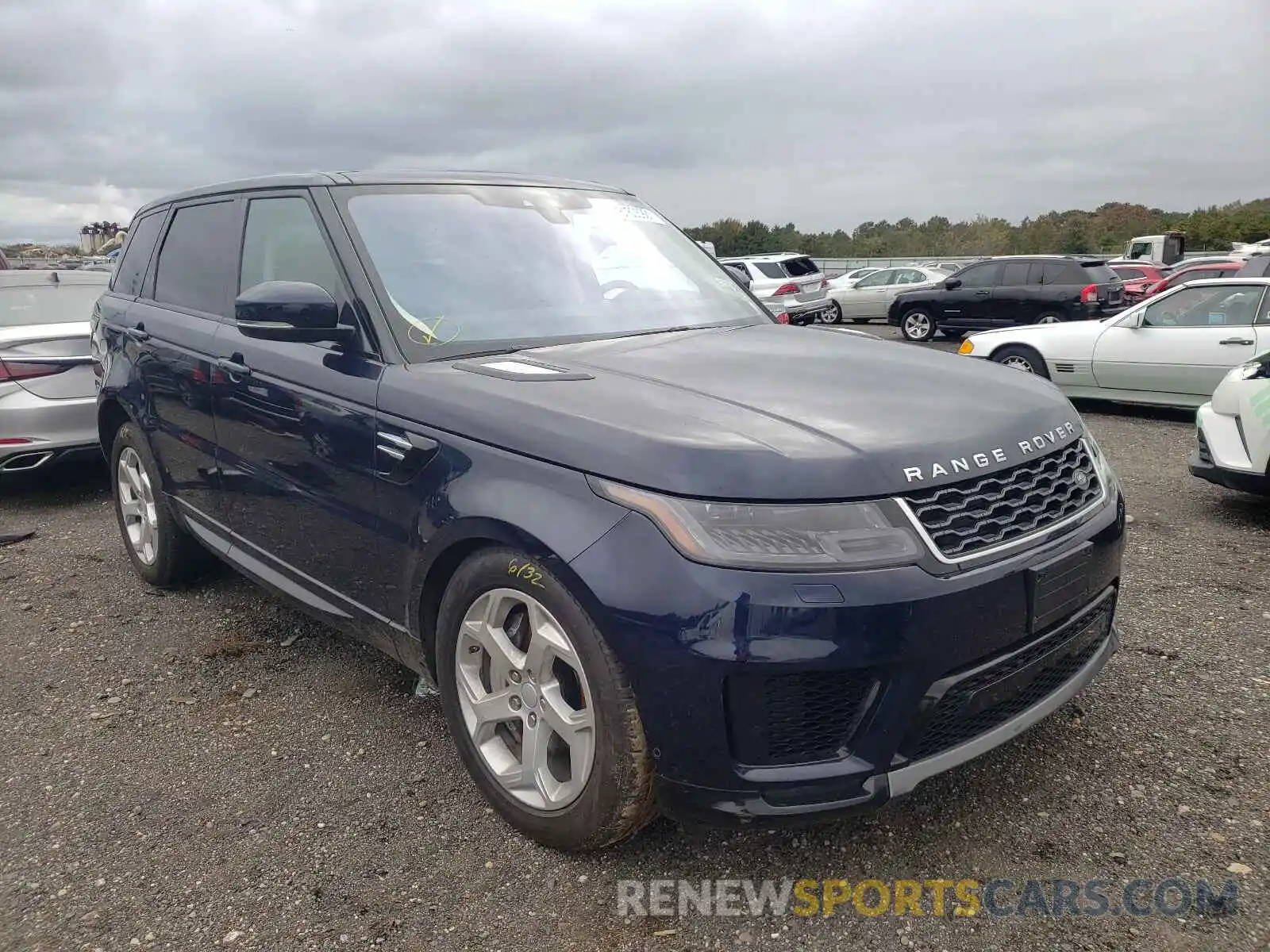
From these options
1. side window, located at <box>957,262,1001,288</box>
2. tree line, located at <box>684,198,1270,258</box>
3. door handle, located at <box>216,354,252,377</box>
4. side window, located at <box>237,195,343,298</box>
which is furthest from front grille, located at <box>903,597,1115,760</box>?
tree line, located at <box>684,198,1270,258</box>

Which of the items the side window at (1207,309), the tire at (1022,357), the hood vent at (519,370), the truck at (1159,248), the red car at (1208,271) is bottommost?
the tire at (1022,357)

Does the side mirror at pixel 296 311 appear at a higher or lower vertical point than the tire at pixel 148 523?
higher

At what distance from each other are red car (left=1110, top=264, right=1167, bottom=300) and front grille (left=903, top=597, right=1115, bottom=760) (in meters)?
21.5

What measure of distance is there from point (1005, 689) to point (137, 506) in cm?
413

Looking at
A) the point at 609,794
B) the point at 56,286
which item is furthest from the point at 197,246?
the point at 56,286

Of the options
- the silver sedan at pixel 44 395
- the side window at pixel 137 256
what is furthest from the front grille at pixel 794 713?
the silver sedan at pixel 44 395

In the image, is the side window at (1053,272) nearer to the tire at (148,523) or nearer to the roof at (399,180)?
the roof at (399,180)

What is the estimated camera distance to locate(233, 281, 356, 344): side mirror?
275 centimetres

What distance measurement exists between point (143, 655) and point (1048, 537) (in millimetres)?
3498

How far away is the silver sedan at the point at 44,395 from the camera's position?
19.1ft

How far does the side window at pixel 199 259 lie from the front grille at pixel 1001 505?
2872mm

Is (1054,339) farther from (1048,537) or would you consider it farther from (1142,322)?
(1048,537)

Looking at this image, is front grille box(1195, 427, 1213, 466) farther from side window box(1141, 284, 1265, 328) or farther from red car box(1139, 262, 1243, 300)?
red car box(1139, 262, 1243, 300)

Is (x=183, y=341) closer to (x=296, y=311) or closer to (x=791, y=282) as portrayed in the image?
(x=296, y=311)
